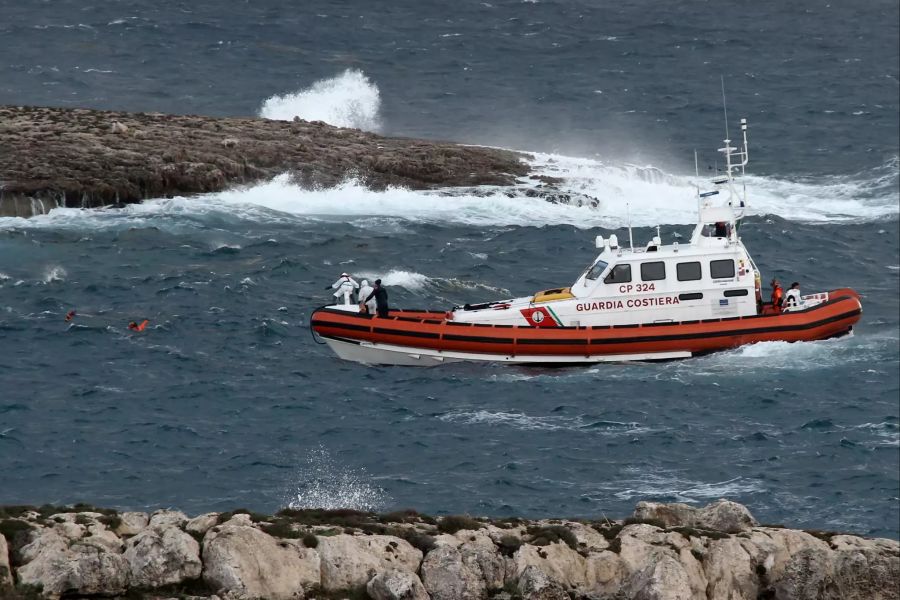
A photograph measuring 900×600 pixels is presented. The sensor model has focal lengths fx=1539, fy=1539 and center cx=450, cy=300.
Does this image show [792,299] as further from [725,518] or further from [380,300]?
[725,518]

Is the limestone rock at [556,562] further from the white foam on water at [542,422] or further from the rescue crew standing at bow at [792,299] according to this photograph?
the rescue crew standing at bow at [792,299]

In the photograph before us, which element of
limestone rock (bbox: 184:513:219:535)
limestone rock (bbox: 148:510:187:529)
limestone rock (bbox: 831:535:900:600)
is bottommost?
limestone rock (bbox: 831:535:900:600)

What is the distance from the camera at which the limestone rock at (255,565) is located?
78.6 ft

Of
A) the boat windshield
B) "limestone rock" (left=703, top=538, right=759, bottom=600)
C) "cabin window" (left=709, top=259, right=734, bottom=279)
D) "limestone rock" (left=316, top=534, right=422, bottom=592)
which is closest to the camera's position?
"limestone rock" (left=316, top=534, right=422, bottom=592)

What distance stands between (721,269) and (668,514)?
1929 centimetres

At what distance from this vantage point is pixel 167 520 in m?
25.4

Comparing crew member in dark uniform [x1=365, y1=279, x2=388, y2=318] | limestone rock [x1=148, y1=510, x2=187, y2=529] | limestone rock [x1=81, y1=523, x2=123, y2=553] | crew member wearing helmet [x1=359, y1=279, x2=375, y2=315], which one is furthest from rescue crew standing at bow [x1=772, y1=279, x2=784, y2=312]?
limestone rock [x1=81, y1=523, x2=123, y2=553]

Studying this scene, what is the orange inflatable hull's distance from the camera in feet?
149

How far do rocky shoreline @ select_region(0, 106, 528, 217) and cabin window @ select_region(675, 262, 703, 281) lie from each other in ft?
65.5

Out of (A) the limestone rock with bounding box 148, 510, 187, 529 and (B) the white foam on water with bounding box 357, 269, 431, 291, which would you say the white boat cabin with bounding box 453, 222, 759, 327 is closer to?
(B) the white foam on water with bounding box 357, 269, 431, 291

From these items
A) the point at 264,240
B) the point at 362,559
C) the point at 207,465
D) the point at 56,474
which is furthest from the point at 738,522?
the point at 264,240

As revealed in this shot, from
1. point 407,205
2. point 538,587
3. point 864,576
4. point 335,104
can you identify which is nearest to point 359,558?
point 538,587

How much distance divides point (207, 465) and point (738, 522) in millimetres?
14129

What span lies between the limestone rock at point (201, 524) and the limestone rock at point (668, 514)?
822 cm
